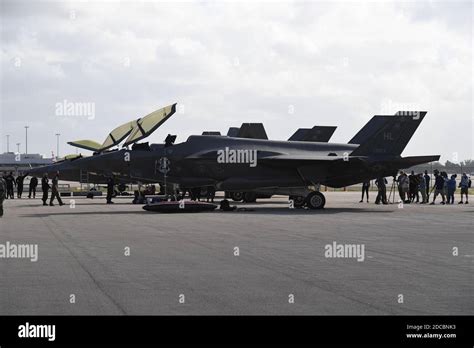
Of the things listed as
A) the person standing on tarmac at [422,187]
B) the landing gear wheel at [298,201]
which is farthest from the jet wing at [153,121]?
the person standing on tarmac at [422,187]

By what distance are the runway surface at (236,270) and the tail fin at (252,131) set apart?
12.5m

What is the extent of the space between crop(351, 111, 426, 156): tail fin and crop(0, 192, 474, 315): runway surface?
318 inches

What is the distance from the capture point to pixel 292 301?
26.3 feet

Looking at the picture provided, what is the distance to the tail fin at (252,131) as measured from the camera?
103 ft

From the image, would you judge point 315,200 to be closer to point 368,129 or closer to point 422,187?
point 368,129

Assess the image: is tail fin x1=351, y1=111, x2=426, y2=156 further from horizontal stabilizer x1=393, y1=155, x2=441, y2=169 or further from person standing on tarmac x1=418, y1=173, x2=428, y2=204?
person standing on tarmac x1=418, y1=173, x2=428, y2=204

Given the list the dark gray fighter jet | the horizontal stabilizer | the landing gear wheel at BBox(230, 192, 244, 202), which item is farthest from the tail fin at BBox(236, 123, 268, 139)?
the horizontal stabilizer

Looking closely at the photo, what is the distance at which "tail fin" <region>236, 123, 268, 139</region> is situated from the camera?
1231 inches

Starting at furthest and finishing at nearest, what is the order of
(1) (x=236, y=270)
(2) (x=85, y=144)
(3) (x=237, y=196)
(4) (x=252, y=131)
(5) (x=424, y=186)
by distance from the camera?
(2) (x=85, y=144)
(3) (x=237, y=196)
(5) (x=424, y=186)
(4) (x=252, y=131)
(1) (x=236, y=270)

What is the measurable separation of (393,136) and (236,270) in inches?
708

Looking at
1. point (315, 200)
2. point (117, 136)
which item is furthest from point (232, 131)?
point (315, 200)

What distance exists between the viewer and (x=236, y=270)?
10461 millimetres
